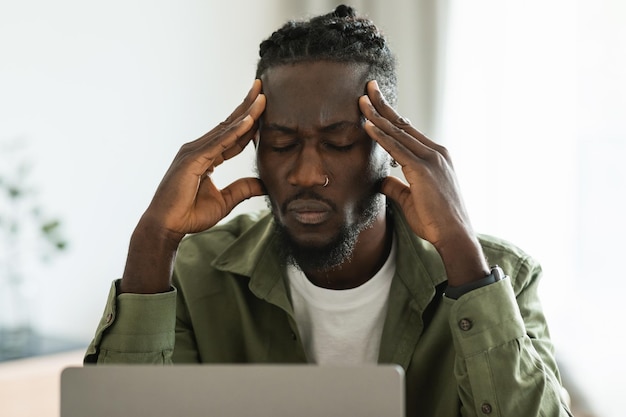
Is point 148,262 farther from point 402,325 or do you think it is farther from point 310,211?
point 402,325

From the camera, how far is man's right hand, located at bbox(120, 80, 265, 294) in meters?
1.50

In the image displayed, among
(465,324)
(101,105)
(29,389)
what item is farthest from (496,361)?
(101,105)

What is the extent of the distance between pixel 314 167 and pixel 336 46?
0.84 ft

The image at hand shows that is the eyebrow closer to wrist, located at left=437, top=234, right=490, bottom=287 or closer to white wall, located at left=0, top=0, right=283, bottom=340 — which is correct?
wrist, located at left=437, top=234, right=490, bottom=287

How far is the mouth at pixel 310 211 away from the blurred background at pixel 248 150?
914 millimetres

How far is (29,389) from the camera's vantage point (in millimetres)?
2223

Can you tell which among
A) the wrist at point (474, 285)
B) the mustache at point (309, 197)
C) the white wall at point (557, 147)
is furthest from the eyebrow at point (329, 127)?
the white wall at point (557, 147)

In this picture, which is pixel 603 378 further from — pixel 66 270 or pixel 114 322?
pixel 66 270

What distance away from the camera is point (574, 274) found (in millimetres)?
2230

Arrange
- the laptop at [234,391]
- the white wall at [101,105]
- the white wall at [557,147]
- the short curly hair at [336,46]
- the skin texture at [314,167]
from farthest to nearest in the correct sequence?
1. the white wall at [101,105]
2. the white wall at [557,147]
3. the short curly hair at [336,46]
4. the skin texture at [314,167]
5. the laptop at [234,391]

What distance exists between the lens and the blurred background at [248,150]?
216 centimetres

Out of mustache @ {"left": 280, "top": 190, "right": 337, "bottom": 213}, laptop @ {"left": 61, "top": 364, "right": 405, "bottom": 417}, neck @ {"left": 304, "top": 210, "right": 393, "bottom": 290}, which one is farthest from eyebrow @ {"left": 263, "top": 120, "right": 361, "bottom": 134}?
laptop @ {"left": 61, "top": 364, "right": 405, "bottom": 417}

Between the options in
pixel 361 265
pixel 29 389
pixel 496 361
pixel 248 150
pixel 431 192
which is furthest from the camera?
pixel 248 150

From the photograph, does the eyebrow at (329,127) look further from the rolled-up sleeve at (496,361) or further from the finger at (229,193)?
the rolled-up sleeve at (496,361)
